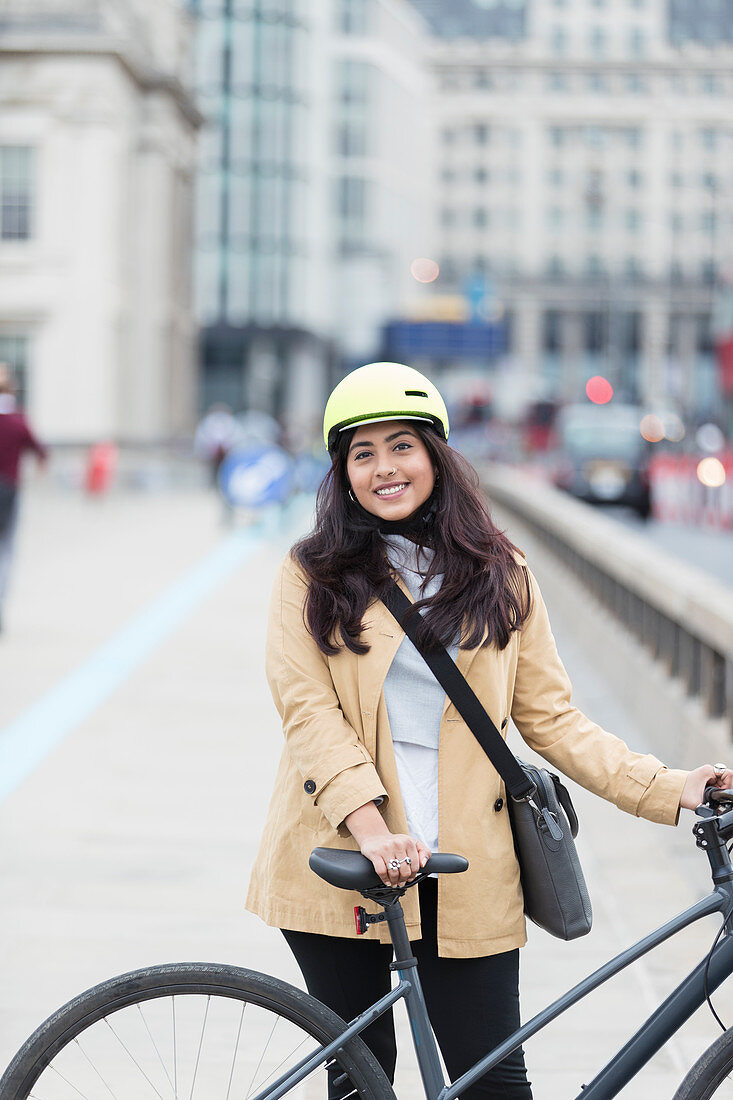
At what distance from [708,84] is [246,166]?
Answer: 78.8m

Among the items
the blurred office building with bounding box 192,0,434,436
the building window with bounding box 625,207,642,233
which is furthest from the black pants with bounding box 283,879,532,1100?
the building window with bounding box 625,207,642,233

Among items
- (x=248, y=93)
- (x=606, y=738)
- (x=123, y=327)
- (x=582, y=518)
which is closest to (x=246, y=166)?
(x=248, y=93)

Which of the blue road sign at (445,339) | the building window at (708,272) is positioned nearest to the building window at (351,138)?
the blue road sign at (445,339)

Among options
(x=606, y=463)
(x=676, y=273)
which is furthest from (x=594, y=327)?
(x=606, y=463)

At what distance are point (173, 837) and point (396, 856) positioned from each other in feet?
13.1

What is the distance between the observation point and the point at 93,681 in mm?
10312

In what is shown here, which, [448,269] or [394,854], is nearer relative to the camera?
[394,854]

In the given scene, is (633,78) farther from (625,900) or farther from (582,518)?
(625,900)

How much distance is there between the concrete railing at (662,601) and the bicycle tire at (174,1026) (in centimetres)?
399

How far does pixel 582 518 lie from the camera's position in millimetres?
14125

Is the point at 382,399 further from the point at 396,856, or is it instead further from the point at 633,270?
the point at 633,270

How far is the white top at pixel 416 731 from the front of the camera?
2.84 m

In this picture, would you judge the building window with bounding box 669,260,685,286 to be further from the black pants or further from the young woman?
the black pants

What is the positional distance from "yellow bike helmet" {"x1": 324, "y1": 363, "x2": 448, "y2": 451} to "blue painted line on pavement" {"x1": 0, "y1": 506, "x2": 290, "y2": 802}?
463 centimetres
